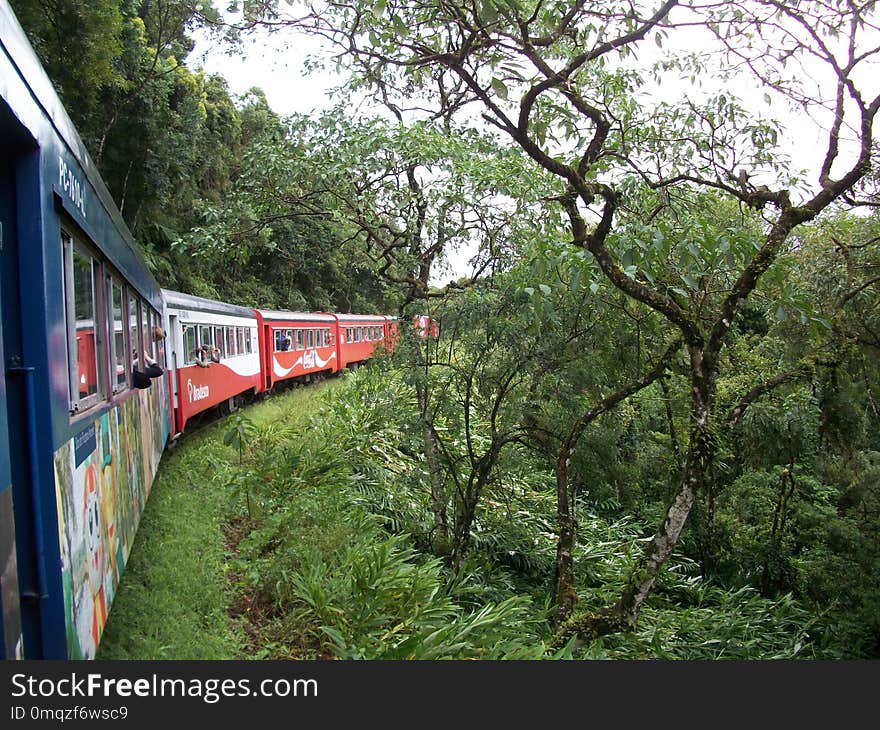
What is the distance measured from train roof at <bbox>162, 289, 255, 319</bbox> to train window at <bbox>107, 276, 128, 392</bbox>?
464 cm

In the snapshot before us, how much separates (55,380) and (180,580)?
153 inches

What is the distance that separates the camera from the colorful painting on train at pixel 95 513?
8.68 ft

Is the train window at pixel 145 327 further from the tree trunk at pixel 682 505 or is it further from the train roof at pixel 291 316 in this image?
the train roof at pixel 291 316

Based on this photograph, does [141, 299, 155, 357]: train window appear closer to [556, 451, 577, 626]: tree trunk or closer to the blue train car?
the blue train car

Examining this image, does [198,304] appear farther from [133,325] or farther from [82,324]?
[82,324]

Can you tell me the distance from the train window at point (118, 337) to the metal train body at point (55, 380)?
0.6 inches

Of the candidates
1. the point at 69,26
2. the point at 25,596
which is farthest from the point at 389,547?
the point at 69,26

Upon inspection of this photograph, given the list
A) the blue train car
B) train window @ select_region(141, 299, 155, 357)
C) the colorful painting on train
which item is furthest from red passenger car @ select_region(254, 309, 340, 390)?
the blue train car

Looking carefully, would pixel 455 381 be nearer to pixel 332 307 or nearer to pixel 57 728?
pixel 57 728

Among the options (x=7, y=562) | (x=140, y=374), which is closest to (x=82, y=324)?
(x=7, y=562)

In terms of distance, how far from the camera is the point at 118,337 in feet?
14.6

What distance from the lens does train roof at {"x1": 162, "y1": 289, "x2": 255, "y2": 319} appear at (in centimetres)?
955

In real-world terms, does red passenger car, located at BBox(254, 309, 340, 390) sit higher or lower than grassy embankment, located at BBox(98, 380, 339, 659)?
higher

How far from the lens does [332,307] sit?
32.6 meters
